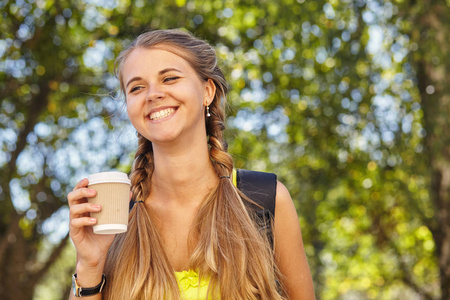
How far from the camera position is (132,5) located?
7398mm

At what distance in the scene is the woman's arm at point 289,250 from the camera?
2311mm

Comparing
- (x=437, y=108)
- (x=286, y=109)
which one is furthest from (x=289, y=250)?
(x=286, y=109)

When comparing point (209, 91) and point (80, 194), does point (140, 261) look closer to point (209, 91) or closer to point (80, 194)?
point (80, 194)

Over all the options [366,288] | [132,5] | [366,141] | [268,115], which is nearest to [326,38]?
[366,141]

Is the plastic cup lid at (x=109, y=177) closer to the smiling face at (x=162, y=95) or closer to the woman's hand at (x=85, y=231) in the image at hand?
the woman's hand at (x=85, y=231)

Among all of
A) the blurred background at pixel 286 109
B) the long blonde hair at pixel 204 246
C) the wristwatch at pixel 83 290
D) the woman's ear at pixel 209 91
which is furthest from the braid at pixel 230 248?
the blurred background at pixel 286 109

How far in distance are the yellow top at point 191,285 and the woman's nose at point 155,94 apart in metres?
0.70

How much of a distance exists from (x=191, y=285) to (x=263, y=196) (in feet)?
1.51

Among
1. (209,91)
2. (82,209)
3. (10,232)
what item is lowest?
(10,232)

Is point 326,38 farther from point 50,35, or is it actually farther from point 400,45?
point 50,35

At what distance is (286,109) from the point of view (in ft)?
25.4

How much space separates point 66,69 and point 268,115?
3.10 meters

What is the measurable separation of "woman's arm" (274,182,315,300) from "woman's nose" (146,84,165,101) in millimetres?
622

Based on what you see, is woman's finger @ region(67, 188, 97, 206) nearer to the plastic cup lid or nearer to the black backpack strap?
the plastic cup lid
